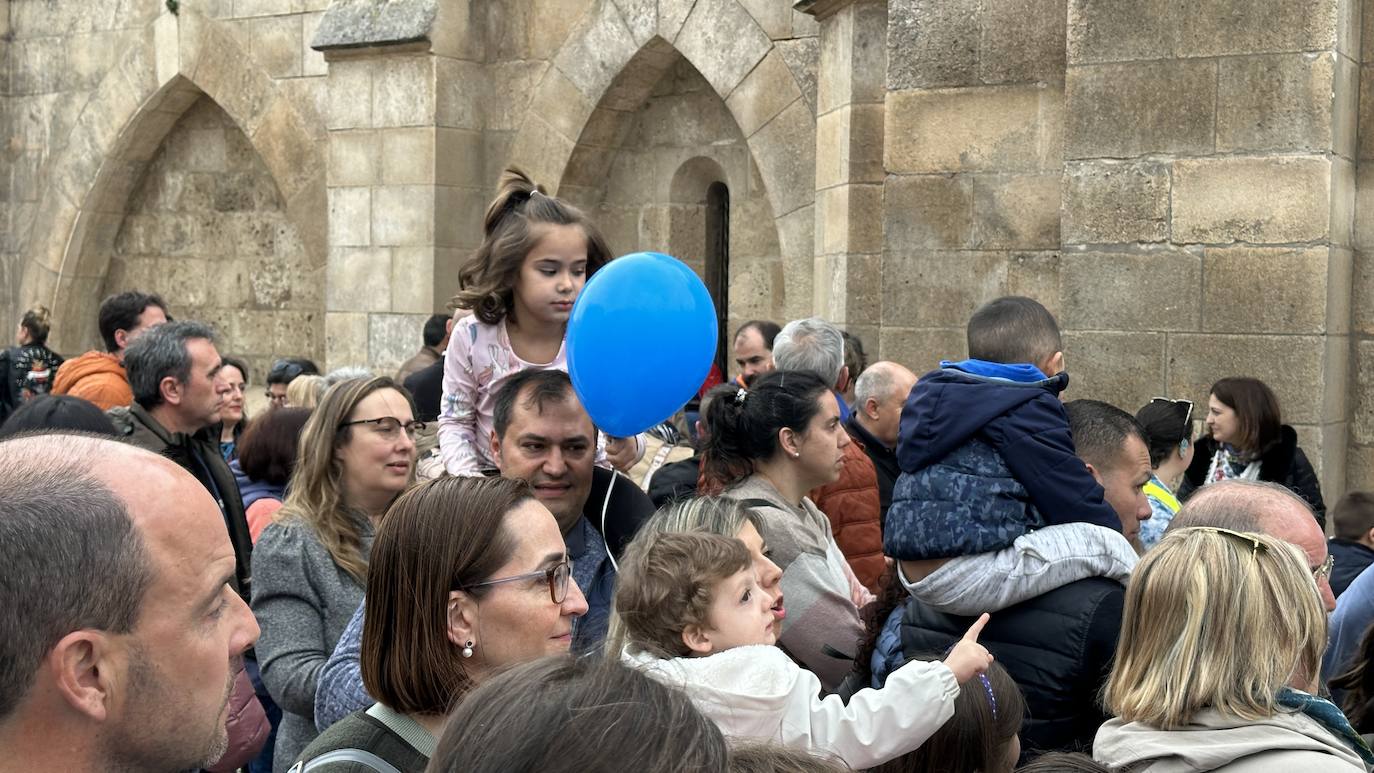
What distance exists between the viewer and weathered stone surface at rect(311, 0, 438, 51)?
418 inches

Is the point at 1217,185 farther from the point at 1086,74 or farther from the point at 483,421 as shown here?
the point at 483,421

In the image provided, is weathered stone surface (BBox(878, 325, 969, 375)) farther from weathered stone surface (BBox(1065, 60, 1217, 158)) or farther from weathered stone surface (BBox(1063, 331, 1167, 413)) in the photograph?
weathered stone surface (BBox(1065, 60, 1217, 158))

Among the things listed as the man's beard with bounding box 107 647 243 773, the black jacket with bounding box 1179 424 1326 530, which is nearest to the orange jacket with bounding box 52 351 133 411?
the black jacket with bounding box 1179 424 1326 530

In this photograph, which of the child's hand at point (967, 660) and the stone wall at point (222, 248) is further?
the stone wall at point (222, 248)

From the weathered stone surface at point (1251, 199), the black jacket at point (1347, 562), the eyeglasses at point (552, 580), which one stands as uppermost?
the weathered stone surface at point (1251, 199)

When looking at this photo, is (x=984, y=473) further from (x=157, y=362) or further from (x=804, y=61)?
(x=804, y=61)

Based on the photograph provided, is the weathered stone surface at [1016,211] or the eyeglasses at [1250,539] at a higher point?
the weathered stone surface at [1016,211]

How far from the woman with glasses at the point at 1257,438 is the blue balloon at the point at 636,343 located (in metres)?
2.97

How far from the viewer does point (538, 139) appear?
10930 millimetres

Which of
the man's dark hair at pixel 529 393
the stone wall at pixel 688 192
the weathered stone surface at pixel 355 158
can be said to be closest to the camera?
the man's dark hair at pixel 529 393

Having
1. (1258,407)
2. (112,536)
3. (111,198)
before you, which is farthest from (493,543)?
(111,198)

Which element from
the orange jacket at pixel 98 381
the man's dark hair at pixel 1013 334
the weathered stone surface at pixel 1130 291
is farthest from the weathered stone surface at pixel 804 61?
the man's dark hair at pixel 1013 334

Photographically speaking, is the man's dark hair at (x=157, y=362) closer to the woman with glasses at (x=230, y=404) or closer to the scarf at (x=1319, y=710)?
the woman with glasses at (x=230, y=404)

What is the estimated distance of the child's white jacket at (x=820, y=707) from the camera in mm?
2668
